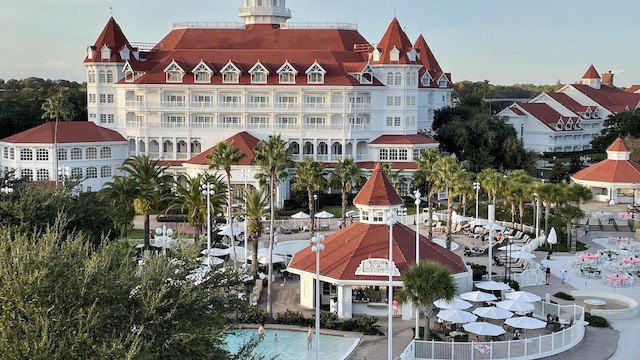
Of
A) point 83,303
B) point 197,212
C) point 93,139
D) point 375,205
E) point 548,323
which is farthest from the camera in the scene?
point 93,139

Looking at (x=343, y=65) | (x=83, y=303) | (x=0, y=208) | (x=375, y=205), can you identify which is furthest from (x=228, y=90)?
(x=83, y=303)

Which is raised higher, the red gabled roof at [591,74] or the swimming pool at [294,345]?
the red gabled roof at [591,74]

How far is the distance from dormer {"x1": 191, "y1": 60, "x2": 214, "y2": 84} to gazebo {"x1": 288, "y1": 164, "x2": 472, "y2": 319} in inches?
1463

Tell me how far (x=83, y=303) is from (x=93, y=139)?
5549 cm

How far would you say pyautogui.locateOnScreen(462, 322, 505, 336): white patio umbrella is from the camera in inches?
1123

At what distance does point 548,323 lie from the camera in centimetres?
3195

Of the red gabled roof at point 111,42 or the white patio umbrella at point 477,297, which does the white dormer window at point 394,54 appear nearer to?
the red gabled roof at point 111,42

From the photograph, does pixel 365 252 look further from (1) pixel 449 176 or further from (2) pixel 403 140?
(2) pixel 403 140

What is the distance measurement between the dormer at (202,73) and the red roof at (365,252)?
37889 mm

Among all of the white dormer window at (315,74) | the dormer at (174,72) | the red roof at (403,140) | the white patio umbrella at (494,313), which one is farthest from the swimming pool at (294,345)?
the dormer at (174,72)

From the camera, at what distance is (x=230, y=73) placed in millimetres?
72562

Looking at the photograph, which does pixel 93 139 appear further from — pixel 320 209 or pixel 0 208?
pixel 0 208

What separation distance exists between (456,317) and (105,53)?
56.6m

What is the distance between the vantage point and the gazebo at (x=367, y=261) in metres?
33.5
